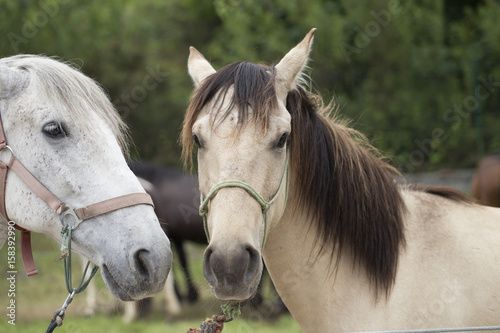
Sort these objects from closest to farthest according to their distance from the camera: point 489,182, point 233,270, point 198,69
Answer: point 233,270 < point 198,69 < point 489,182

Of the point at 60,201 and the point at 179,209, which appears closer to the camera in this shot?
the point at 60,201

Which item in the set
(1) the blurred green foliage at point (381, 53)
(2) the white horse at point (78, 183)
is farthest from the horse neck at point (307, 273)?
(1) the blurred green foliage at point (381, 53)

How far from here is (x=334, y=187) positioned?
2.37m

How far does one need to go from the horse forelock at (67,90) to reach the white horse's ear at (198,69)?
483 millimetres

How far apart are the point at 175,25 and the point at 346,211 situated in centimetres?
1464

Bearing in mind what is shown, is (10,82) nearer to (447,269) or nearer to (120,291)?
(120,291)

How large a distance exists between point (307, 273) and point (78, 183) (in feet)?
3.74

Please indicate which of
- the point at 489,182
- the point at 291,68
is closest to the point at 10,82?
the point at 291,68

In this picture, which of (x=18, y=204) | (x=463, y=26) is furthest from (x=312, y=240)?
(x=463, y=26)

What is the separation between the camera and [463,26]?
11039 mm

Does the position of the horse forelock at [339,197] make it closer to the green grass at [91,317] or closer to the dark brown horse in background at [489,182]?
the green grass at [91,317]

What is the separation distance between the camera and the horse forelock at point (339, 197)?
2.31 metres

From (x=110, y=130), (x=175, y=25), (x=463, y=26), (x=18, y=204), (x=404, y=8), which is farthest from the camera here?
(x=175, y=25)

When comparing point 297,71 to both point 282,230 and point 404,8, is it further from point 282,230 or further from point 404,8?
point 404,8
